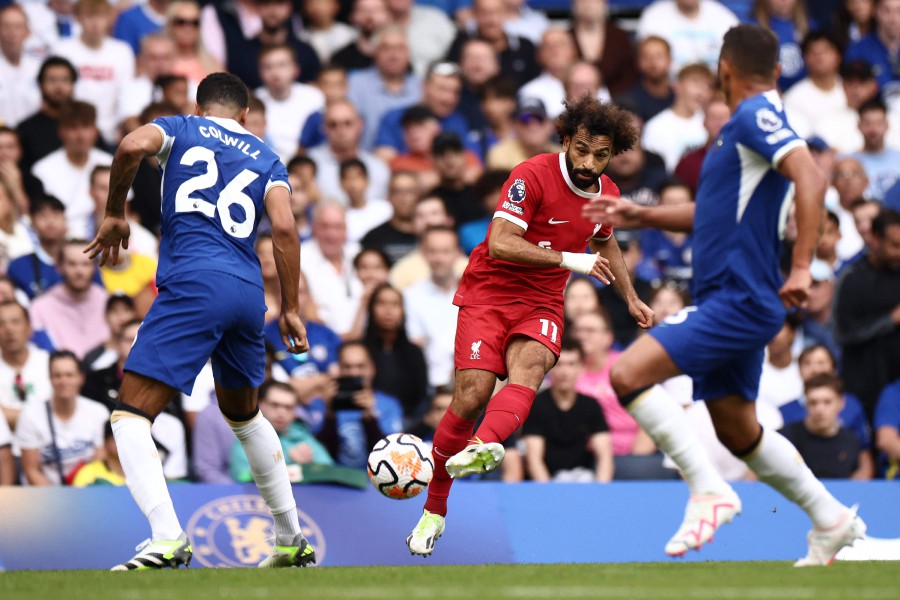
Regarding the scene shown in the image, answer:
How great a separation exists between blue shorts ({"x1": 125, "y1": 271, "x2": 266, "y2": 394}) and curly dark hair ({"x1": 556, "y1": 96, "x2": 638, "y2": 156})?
2.00 metres

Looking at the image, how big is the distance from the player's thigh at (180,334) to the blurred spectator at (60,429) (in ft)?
10.1

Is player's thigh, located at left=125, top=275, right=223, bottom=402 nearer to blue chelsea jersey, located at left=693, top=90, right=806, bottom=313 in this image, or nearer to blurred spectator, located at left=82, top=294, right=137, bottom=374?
blue chelsea jersey, located at left=693, top=90, right=806, bottom=313

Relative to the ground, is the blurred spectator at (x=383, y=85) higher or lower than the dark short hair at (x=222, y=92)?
lower

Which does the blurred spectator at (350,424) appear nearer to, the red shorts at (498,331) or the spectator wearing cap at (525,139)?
the red shorts at (498,331)

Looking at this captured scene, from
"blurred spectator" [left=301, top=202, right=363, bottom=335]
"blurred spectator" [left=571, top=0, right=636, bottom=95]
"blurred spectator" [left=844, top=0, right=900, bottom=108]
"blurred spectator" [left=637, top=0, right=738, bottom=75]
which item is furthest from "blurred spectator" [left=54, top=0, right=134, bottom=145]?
"blurred spectator" [left=844, top=0, right=900, bottom=108]

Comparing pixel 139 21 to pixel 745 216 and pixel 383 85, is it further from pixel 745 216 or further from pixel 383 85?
pixel 745 216

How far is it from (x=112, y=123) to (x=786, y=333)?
6.39 meters

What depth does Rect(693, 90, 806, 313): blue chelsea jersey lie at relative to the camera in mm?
7059

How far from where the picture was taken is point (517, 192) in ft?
26.4

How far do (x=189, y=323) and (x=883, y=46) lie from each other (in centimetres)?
1094

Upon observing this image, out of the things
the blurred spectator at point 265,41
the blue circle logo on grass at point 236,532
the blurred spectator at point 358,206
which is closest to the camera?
the blue circle logo on grass at point 236,532

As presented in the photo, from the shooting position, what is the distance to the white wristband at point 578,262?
24.9 feet

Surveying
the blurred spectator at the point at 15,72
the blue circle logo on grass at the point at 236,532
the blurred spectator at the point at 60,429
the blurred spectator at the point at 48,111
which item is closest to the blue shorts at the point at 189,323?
the blue circle logo on grass at the point at 236,532

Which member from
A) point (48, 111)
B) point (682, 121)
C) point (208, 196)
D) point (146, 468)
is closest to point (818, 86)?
point (682, 121)
